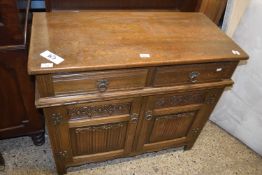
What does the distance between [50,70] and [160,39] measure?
503 millimetres

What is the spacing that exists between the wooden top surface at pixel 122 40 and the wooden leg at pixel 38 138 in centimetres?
72

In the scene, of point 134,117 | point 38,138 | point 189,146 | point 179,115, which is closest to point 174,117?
point 179,115

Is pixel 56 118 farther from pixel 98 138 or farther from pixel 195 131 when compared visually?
pixel 195 131

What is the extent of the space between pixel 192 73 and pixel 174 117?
30cm

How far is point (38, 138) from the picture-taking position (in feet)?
4.89

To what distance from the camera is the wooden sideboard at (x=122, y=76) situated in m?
0.93

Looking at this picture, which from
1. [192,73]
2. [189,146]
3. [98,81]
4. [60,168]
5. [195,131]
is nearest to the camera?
[98,81]

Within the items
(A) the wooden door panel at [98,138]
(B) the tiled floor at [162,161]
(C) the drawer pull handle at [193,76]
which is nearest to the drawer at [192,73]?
(C) the drawer pull handle at [193,76]

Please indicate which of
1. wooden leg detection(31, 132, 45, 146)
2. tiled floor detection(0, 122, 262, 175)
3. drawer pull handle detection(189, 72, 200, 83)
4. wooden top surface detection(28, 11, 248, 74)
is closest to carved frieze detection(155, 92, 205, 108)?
drawer pull handle detection(189, 72, 200, 83)

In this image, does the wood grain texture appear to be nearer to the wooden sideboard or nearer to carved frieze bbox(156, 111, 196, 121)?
the wooden sideboard

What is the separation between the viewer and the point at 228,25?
1.48 meters

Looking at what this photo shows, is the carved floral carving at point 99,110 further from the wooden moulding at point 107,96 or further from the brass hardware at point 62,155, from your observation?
the brass hardware at point 62,155

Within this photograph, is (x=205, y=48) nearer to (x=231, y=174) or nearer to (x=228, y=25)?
(x=228, y=25)

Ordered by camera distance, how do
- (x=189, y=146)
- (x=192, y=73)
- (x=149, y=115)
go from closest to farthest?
(x=192, y=73)
(x=149, y=115)
(x=189, y=146)
